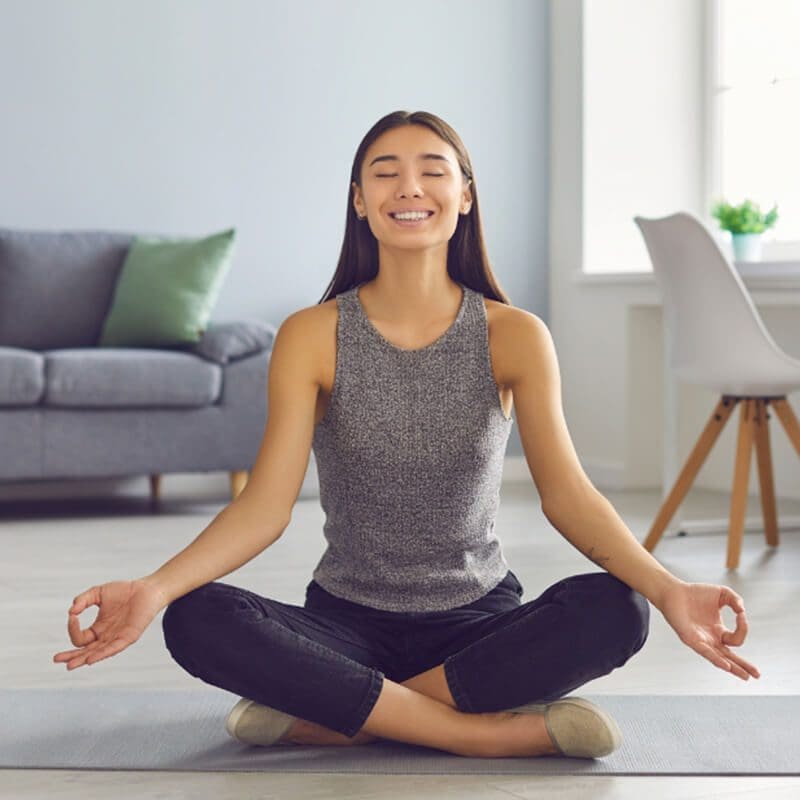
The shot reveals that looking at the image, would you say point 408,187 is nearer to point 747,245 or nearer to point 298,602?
point 298,602

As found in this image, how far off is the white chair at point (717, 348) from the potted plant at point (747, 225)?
90 cm

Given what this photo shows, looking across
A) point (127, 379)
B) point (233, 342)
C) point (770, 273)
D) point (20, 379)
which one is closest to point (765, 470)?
point (770, 273)

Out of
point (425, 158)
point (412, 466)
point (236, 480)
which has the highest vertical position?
point (425, 158)

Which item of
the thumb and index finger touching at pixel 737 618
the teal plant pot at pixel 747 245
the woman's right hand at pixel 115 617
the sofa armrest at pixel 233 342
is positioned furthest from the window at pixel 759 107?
the woman's right hand at pixel 115 617

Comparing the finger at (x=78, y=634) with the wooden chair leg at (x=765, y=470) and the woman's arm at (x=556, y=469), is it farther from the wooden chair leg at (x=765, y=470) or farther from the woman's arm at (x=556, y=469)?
the wooden chair leg at (x=765, y=470)

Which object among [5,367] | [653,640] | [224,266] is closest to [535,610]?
[653,640]

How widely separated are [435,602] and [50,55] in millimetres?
3629

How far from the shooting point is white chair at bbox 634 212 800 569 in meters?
3.57

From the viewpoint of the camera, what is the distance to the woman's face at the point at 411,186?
1943 mm

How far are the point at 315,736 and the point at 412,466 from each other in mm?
344

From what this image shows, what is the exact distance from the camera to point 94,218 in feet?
17.0

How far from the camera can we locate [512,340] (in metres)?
1.98

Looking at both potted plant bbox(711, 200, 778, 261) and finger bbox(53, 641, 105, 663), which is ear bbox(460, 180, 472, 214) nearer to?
finger bbox(53, 641, 105, 663)

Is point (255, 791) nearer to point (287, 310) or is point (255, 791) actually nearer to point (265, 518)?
point (265, 518)
